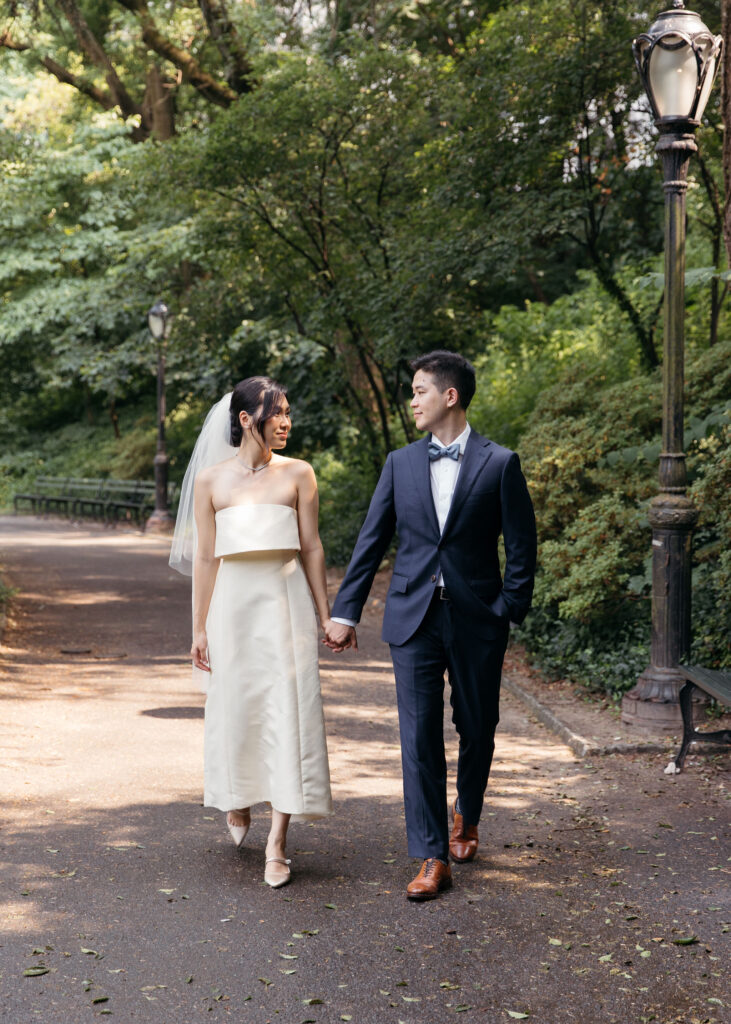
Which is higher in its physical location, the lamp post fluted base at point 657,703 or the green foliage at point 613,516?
the green foliage at point 613,516

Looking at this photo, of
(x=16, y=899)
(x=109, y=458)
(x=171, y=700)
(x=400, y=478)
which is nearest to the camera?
(x=16, y=899)

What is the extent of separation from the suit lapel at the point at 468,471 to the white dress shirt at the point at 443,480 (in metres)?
0.02

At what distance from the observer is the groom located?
4527mm

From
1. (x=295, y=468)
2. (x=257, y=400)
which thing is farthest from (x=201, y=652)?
(x=257, y=400)

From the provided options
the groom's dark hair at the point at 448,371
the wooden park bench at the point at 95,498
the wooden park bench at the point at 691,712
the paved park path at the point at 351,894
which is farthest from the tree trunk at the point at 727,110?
the wooden park bench at the point at 95,498

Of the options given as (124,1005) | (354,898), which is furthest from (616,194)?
(124,1005)

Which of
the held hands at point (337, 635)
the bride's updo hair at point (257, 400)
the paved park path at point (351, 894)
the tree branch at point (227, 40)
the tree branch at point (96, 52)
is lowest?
the paved park path at point (351, 894)

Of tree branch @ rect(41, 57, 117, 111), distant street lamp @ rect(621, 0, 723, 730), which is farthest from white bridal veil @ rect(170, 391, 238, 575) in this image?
tree branch @ rect(41, 57, 117, 111)

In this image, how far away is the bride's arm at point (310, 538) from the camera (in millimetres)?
4832

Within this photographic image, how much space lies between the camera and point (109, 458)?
3366cm

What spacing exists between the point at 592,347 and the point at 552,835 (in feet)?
35.6

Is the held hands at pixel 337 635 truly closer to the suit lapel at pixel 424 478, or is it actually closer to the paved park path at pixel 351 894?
the suit lapel at pixel 424 478

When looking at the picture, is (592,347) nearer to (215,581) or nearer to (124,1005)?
(215,581)

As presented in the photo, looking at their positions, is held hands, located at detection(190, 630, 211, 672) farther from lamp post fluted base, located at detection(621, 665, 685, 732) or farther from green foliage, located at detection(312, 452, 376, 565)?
green foliage, located at detection(312, 452, 376, 565)
